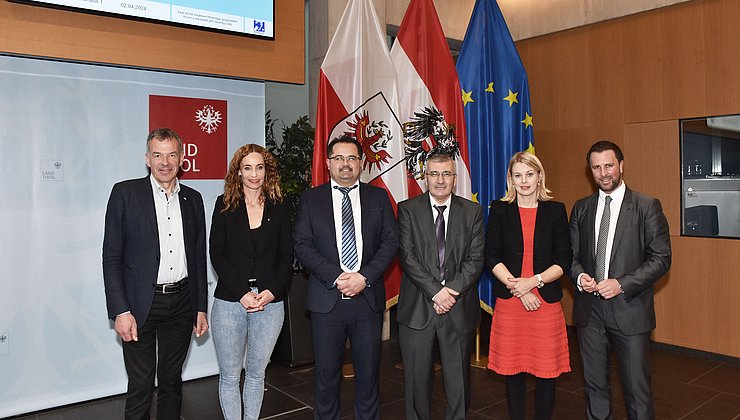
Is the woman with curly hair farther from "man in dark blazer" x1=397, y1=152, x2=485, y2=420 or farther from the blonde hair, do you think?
the blonde hair

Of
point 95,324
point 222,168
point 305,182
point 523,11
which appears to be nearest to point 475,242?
point 305,182

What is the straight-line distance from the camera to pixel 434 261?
3.04 meters

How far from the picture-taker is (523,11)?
606 cm

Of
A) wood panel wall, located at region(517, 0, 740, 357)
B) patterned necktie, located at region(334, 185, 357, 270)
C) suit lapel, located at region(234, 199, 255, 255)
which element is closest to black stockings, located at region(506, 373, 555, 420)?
patterned necktie, located at region(334, 185, 357, 270)

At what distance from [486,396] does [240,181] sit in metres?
2.34

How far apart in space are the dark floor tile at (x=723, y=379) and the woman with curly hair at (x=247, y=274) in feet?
10.9

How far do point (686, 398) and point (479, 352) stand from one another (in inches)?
62.8

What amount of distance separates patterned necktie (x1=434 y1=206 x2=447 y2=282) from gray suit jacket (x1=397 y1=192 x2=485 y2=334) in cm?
2

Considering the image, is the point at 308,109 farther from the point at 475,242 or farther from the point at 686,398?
the point at 686,398

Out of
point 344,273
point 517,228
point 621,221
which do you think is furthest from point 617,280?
point 344,273

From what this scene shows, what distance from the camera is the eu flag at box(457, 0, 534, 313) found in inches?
187

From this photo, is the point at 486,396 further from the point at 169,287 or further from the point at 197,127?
the point at 197,127

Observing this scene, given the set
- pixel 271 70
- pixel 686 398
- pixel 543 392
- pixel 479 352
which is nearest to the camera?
pixel 543 392

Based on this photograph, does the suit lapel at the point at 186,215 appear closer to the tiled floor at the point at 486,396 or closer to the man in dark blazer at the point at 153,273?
the man in dark blazer at the point at 153,273
